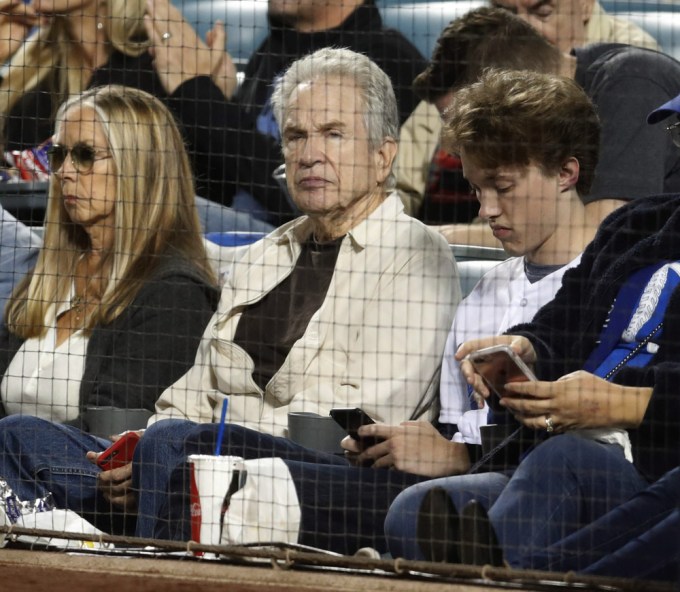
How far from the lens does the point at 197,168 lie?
379cm

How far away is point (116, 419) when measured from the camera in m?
3.14

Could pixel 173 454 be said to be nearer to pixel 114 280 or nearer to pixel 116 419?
pixel 116 419

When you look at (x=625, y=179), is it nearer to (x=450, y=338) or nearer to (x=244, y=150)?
(x=450, y=338)

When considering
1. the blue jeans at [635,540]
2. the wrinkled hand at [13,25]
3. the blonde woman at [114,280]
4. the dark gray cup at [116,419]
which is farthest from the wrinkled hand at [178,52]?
the blue jeans at [635,540]

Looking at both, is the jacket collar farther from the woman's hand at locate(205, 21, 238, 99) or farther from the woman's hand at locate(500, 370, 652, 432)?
the woman's hand at locate(205, 21, 238, 99)

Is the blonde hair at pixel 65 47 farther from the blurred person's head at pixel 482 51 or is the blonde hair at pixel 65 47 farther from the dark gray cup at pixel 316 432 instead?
the dark gray cup at pixel 316 432

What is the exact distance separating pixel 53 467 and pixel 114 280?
484 millimetres

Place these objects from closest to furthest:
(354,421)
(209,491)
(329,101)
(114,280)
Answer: (209,491)
(354,421)
(329,101)
(114,280)

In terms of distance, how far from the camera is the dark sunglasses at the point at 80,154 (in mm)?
3295

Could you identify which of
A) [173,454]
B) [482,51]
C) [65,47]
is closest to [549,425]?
[173,454]

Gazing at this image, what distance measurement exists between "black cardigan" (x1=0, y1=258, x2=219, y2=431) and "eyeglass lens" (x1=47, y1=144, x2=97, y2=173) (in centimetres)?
29

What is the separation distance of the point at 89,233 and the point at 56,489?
689 mm

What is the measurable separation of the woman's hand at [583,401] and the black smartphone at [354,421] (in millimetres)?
359

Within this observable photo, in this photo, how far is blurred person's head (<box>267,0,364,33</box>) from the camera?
13.0ft
